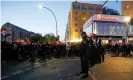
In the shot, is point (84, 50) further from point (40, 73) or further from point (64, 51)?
point (64, 51)

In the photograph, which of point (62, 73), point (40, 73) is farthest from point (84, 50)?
point (40, 73)

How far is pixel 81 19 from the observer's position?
130 meters

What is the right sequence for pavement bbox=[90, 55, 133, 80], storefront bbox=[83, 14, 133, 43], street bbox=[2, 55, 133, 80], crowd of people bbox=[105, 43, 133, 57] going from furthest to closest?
storefront bbox=[83, 14, 133, 43], crowd of people bbox=[105, 43, 133, 57], street bbox=[2, 55, 133, 80], pavement bbox=[90, 55, 133, 80]

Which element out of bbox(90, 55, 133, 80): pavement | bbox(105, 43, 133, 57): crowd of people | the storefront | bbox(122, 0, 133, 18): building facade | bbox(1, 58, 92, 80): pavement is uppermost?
bbox(122, 0, 133, 18): building facade

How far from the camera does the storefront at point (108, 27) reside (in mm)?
70562

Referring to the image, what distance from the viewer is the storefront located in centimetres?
7056

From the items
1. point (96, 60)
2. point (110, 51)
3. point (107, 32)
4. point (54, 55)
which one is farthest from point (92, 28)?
point (96, 60)

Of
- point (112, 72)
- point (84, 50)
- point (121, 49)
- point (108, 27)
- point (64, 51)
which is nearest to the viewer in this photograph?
point (84, 50)

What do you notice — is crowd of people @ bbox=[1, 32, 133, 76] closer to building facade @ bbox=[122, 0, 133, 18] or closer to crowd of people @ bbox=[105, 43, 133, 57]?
crowd of people @ bbox=[105, 43, 133, 57]

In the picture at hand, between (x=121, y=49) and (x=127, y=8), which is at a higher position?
(x=127, y=8)

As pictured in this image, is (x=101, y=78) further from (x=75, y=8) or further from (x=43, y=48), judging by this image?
(x=75, y=8)

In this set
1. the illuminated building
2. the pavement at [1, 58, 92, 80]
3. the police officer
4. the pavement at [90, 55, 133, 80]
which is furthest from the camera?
the illuminated building

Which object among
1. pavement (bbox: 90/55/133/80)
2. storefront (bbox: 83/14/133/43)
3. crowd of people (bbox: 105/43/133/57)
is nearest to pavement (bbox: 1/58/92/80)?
pavement (bbox: 90/55/133/80)

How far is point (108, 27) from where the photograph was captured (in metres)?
72.0
